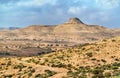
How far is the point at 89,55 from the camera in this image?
57938 mm

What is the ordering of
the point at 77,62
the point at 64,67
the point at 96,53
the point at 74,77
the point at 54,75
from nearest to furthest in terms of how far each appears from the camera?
the point at 74,77, the point at 54,75, the point at 64,67, the point at 77,62, the point at 96,53

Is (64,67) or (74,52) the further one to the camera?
(74,52)

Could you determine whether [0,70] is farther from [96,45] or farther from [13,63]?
[96,45]

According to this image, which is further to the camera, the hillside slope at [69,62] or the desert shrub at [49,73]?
the hillside slope at [69,62]

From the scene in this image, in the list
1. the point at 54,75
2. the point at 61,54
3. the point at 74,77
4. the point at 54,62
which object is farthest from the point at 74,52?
the point at 74,77

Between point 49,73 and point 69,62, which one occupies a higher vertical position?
point 69,62

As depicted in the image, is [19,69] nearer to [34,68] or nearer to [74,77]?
[34,68]

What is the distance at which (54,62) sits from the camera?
56344 mm

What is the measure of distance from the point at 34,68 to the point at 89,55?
10.3 meters

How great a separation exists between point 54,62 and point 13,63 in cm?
735

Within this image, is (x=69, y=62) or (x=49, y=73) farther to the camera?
(x=69, y=62)

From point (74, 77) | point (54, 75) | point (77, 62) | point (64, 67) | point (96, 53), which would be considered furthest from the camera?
point (96, 53)

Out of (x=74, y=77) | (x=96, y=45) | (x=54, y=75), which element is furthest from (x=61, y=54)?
(x=74, y=77)

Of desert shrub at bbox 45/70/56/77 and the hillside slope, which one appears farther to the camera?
the hillside slope
